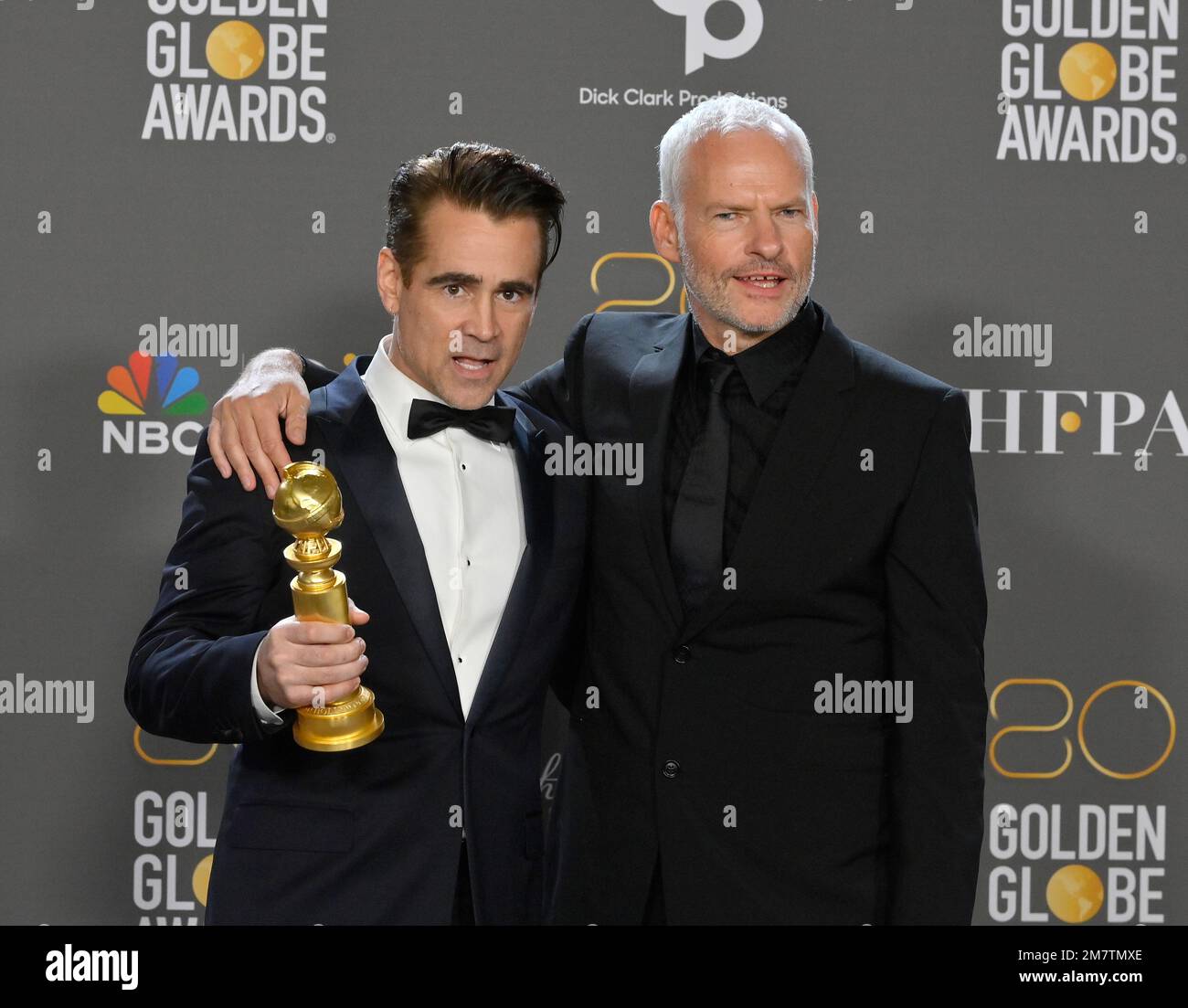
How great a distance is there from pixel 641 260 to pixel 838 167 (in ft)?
1.77

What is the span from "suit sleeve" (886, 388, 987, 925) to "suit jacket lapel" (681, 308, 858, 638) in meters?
0.17

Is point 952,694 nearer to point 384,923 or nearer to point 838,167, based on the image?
point 384,923

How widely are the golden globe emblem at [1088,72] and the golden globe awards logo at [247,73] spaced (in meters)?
1.82

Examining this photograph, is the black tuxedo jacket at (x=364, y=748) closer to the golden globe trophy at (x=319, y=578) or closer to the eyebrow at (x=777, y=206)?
the golden globe trophy at (x=319, y=578)

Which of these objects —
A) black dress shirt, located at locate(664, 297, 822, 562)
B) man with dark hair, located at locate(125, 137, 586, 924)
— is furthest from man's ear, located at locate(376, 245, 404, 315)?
black dress shirt, located at locate(664, 297, 822, 562)

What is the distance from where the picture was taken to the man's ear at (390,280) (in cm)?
218

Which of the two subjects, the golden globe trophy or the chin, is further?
the chin

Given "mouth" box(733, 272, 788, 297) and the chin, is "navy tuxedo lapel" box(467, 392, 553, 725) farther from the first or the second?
"mouth" box(733, 272, 788, 297)

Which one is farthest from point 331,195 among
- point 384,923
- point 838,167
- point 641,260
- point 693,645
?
point 384,923

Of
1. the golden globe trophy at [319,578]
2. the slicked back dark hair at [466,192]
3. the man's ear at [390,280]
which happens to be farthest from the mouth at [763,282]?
the golden globe trophy at [319,578]

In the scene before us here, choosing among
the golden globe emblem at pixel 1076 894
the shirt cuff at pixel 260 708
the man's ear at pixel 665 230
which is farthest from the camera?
the golden globe emblem at pixel 1076 894


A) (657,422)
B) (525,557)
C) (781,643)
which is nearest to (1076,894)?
(781,643)

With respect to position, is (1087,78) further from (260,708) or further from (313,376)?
(260,708)

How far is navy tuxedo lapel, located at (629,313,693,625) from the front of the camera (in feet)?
7.14
